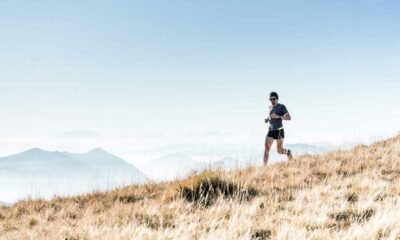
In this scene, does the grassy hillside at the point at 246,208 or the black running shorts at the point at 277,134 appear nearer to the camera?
the grassy hillside at the point at 246,208

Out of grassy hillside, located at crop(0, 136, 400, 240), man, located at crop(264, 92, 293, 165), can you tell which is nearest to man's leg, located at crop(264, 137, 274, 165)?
man, located at crop(264, 92, 293, 165)

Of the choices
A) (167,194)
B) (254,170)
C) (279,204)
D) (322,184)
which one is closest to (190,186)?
(167,194)

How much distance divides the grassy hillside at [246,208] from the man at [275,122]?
1.45 meters

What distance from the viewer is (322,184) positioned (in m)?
9.03

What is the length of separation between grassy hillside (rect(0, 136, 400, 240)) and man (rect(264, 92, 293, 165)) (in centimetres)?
145

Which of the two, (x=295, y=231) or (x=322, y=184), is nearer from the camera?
(x=295, y=231)

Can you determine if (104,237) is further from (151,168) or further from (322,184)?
(151,168)

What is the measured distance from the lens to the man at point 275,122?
13641 millimetres

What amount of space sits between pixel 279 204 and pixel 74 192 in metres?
5.85

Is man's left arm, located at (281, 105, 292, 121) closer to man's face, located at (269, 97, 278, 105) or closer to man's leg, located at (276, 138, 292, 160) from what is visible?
man's face, located at (269, 97, 278, 105)

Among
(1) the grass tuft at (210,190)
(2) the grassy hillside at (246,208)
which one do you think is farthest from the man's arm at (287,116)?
(1) the grass tuft at (210,190)

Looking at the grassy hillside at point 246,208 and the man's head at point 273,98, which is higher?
the man's head at point 273,98

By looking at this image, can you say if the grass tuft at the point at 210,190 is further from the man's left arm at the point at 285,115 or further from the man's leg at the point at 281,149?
the man's leg at the point at 281,149

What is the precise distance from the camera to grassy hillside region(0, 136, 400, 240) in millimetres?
5094
